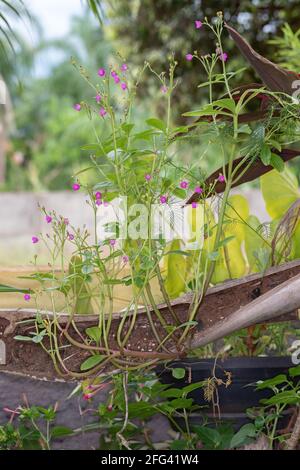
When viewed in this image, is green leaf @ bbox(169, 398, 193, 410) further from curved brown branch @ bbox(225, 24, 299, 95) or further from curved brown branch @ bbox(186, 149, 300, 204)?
curved brown branch @ bbox(225, 24, 299, 95)

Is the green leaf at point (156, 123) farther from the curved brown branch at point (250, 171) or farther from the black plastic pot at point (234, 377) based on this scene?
the black plastic pot at point (234, 377)

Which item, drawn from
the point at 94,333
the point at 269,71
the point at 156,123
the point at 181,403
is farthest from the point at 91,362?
the point at 269,71

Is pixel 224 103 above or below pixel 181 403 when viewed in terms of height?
above

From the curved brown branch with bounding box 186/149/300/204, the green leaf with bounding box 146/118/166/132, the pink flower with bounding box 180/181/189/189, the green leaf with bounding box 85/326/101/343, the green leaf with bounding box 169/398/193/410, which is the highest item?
the green leaf with bounding box 146/118/166/132

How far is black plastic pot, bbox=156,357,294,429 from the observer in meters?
0.93

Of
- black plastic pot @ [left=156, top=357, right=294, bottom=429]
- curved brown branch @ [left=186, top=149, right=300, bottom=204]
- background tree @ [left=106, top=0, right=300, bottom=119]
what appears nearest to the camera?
curved brown branch @ [left=186, top=149, right=300, bottom=204]

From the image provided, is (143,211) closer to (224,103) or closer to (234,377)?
(224,103)

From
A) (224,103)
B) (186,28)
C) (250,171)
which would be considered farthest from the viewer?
(186,28)

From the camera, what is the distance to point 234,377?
0.93 m

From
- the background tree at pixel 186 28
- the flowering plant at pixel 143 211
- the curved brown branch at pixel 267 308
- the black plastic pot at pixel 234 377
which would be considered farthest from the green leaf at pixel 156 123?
the background tree at pixel 186 28

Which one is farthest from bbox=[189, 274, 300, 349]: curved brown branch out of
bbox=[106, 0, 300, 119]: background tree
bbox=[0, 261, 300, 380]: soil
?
bbox=[106, 0, 300, 119]: background tree

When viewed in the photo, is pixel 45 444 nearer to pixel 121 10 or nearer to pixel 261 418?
pixel 261 418

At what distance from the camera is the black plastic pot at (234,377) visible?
93cm

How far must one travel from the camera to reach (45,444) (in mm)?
1017
